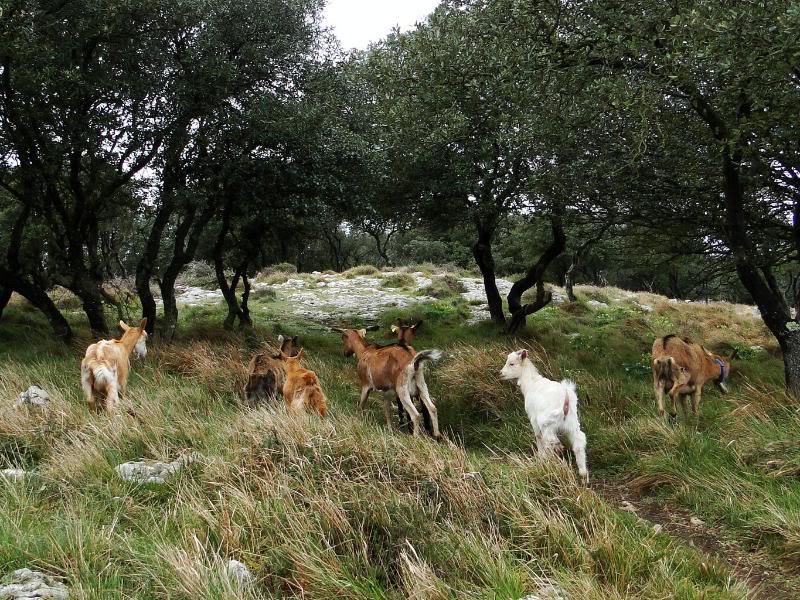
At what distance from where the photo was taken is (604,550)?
4406 mm

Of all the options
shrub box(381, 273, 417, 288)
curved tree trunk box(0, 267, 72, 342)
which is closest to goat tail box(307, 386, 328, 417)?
curved tree trunk box(0, 267, 72, 342)

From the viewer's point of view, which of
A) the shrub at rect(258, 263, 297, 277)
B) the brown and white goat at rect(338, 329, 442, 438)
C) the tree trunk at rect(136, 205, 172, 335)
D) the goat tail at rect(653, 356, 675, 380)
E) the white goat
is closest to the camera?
the white goat

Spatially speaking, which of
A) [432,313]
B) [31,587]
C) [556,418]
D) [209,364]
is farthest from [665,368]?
[432,313]

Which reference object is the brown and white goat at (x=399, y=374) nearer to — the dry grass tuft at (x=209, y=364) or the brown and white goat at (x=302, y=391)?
the brown and white goat at (x=302, y=391)

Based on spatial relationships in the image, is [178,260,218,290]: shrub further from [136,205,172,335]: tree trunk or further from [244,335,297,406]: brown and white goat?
[244,335,297,406]: brown and white goat

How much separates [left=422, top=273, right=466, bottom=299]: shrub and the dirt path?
1859cm

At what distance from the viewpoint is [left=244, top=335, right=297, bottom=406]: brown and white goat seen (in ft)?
31.8

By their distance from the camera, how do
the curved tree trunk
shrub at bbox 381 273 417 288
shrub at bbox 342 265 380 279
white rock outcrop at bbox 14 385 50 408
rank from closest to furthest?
white rock outcrop at bbox 14 385 50 408 → the curved tree trunk → shrub at bbox 381 273 417 288 → shrub at bbox 342 265 380 279

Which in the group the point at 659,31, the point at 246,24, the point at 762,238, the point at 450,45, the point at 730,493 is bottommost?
the point at 730,493

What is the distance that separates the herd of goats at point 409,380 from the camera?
7.21 metres

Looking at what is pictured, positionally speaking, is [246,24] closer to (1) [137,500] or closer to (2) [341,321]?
(2) [341,321]

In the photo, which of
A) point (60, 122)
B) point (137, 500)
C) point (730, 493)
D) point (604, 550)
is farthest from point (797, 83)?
point (60, 122)

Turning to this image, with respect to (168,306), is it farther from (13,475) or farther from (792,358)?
(792,358)

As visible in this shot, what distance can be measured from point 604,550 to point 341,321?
1649cm
